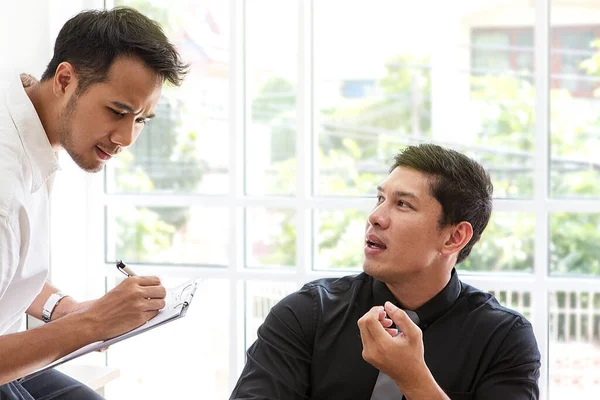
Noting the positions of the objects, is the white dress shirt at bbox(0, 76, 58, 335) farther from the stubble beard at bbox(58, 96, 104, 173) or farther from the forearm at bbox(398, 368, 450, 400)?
the forearm at bbox(398, 368, 450, 400)

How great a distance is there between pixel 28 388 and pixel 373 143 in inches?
58.7

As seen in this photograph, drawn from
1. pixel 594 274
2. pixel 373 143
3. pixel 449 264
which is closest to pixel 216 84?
pixel 373 143

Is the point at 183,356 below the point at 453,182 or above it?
below

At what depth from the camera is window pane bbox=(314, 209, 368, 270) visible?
9.78 feet

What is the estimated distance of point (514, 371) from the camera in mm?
1895

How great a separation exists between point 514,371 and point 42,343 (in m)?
1.08

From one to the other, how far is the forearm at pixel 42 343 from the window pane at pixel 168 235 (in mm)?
1411

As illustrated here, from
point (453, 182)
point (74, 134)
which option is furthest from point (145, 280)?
point (453, 182)

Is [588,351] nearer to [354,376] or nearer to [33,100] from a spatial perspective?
[354,376]

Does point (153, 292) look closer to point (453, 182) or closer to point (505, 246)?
point (453, 182)

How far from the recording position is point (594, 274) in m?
2.77

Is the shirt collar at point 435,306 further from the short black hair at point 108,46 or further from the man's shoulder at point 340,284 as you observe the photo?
the short black hair at point 108,46

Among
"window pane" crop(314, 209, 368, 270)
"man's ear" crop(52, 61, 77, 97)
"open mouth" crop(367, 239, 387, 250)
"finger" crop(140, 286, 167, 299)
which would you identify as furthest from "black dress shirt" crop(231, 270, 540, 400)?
"window pane" crop(314, 209, 368, 270)

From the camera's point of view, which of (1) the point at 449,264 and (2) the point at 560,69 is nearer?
(1) the point at 449,264
